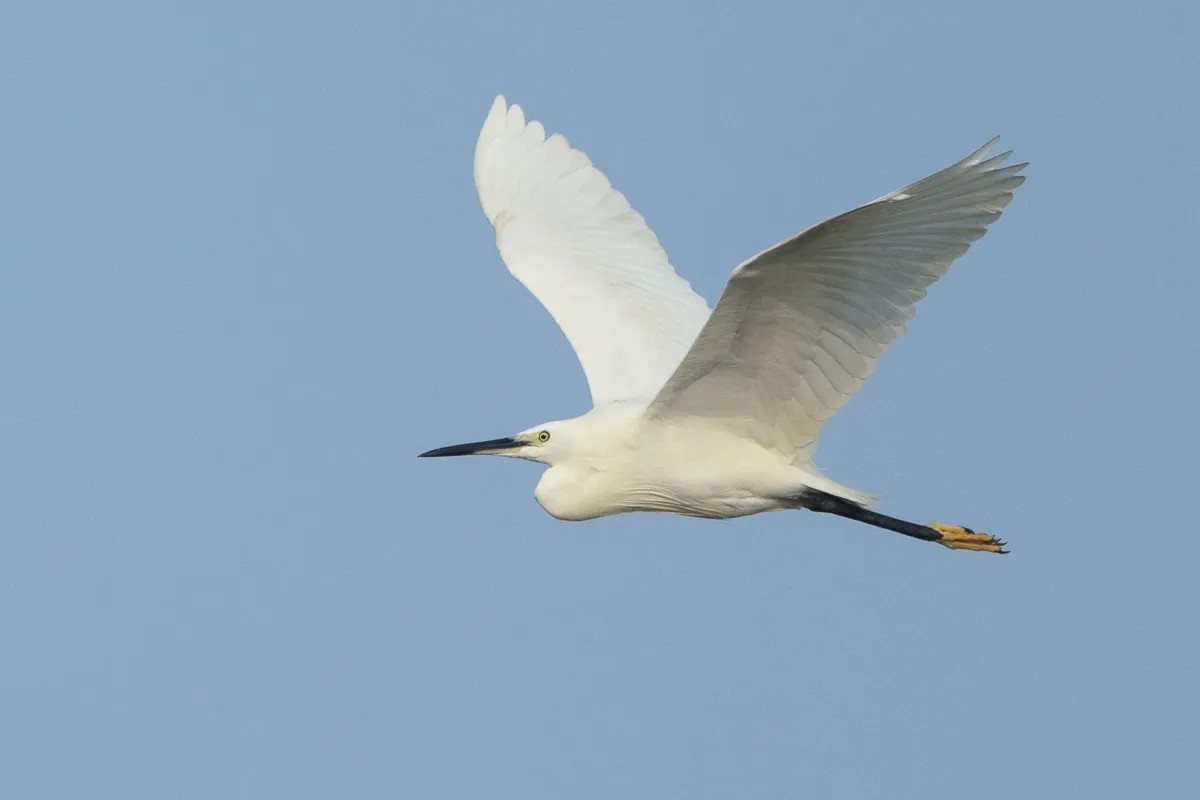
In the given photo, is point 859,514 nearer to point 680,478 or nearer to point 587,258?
point 680,478

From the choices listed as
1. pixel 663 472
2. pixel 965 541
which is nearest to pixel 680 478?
pixel 663 472

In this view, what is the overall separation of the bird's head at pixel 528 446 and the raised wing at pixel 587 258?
0.64 m

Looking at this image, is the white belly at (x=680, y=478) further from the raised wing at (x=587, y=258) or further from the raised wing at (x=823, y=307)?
the raised wing at (x=587, y=258)

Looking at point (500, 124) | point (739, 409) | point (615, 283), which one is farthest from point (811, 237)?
point (500, 124)

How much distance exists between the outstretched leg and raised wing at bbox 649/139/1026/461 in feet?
1.03

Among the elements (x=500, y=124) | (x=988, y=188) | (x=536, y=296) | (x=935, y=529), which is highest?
(x=500, y=124)

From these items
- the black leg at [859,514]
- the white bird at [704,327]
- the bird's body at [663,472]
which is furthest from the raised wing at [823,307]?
the black leg at [859,514]

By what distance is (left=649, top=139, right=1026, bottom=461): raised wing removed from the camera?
325 inches

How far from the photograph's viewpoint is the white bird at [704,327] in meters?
8.44

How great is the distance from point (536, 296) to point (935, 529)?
3.17 meters

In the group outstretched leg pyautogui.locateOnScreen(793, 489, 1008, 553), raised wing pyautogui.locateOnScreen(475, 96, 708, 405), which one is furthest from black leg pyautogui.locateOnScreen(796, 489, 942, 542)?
raised wing pyautogui.locateOnScreen(475, 96, 708, 405)

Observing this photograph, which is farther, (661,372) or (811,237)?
(661,372)

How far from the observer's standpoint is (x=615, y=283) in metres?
12.3

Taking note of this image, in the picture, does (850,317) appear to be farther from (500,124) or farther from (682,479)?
(500,124)
